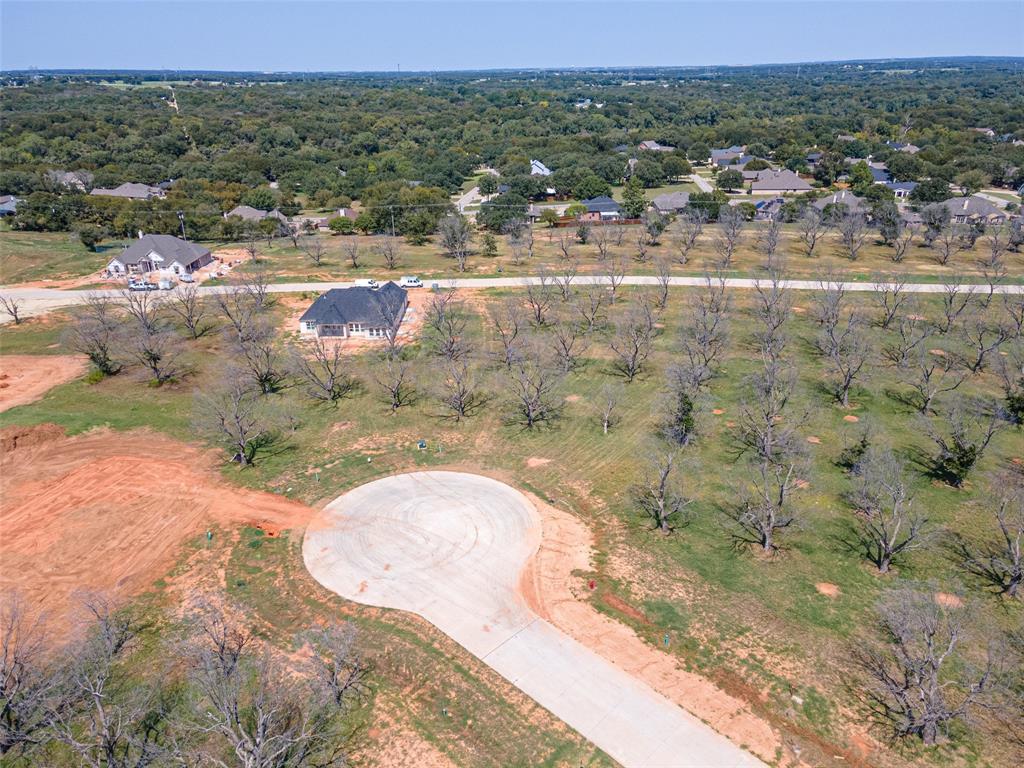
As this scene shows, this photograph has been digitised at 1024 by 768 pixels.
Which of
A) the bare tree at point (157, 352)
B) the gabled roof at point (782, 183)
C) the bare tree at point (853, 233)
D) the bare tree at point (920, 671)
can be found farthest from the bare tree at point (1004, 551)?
the gabled roof at point (782, 183)

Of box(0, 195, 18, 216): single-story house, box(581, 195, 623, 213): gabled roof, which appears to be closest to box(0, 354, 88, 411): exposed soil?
box(0, 195, 18, 216): single-story house

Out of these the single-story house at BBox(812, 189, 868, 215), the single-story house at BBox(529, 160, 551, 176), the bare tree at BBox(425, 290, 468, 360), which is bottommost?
the bare tree at BBox(425, 290, 468, 360)

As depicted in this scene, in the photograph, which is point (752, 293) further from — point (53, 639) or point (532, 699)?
point (53, 639)

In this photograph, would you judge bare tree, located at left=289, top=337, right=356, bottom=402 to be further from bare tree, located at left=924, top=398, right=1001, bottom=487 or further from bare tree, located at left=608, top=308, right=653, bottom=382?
bare tree, located at left=924, top=398, right=1001, bottom=487

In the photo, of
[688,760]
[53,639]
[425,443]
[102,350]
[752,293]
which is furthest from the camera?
[752,293]

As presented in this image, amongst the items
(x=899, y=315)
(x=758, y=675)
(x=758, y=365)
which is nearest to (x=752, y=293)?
(x=899, y=315)

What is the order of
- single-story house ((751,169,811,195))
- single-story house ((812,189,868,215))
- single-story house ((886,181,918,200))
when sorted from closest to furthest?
1. single-story house ((812,189,868,215))
2. single-story house ((886,181,918,200))
3. single-story house ((751,169,811,195))
